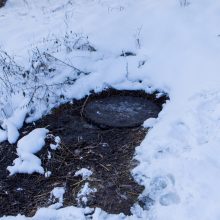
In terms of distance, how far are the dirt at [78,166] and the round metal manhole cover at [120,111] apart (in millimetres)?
82

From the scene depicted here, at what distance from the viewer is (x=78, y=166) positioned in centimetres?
407

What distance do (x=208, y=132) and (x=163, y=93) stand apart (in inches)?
41.5

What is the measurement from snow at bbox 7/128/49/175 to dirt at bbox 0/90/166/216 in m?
0.06

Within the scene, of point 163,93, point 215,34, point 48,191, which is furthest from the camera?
point 215,34

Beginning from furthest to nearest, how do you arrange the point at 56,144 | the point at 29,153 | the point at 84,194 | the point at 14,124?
the point at 14,124 < the point at 56,144 < the point at 29,153 < the point at 84,194

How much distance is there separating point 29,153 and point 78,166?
1.85ft

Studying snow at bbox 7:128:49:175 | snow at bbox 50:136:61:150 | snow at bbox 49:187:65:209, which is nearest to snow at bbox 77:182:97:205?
snow at bbox 49:187:65:209

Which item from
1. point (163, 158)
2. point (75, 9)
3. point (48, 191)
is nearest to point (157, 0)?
point (75, 9)

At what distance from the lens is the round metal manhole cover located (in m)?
4.61

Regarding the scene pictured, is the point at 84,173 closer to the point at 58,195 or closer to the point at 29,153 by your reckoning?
the point at 58,195

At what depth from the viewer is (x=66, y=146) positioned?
434cm

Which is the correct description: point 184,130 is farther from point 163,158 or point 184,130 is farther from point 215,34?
point 215,34

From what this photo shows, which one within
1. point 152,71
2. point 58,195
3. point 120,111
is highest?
point 152,71

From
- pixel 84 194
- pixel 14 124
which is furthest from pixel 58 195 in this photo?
pixel 14 124
